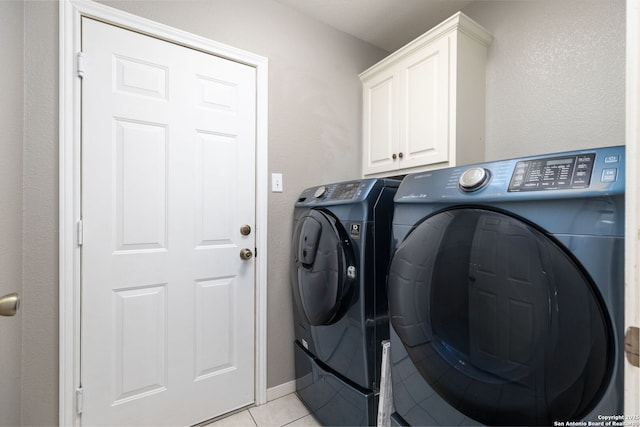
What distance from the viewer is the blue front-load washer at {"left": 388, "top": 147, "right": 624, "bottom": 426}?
565mm

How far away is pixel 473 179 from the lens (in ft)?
2.52

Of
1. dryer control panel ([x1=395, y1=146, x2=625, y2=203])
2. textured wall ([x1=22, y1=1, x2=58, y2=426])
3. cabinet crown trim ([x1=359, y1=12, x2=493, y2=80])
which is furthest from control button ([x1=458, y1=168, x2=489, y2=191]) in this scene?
textured wall ([x1=22, y1=1, x2=58, y2=426])

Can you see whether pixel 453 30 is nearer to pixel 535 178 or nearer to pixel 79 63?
pixel 535 178

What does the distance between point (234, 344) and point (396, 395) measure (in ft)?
3.24

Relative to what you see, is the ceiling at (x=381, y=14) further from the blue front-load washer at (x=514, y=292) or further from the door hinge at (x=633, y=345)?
the door hinge at (x=633, y=345)

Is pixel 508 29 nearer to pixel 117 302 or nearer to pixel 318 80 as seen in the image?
pixel 318 80

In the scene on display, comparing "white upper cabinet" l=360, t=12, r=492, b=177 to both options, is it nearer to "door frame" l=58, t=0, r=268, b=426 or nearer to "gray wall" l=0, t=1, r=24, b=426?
"door frame" l=58, t=0, r=268, b=426

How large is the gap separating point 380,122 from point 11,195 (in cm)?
193

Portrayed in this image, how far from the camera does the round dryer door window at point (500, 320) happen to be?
1.91ft

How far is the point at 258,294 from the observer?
1.65 meters

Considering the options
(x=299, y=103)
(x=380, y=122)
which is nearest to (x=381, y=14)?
(x=380, y=122)

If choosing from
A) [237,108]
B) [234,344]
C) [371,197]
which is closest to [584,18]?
[371,197]

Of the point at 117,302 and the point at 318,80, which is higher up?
the point at 318,80

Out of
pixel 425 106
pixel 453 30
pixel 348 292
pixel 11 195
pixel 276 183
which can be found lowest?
pixel 348 292
